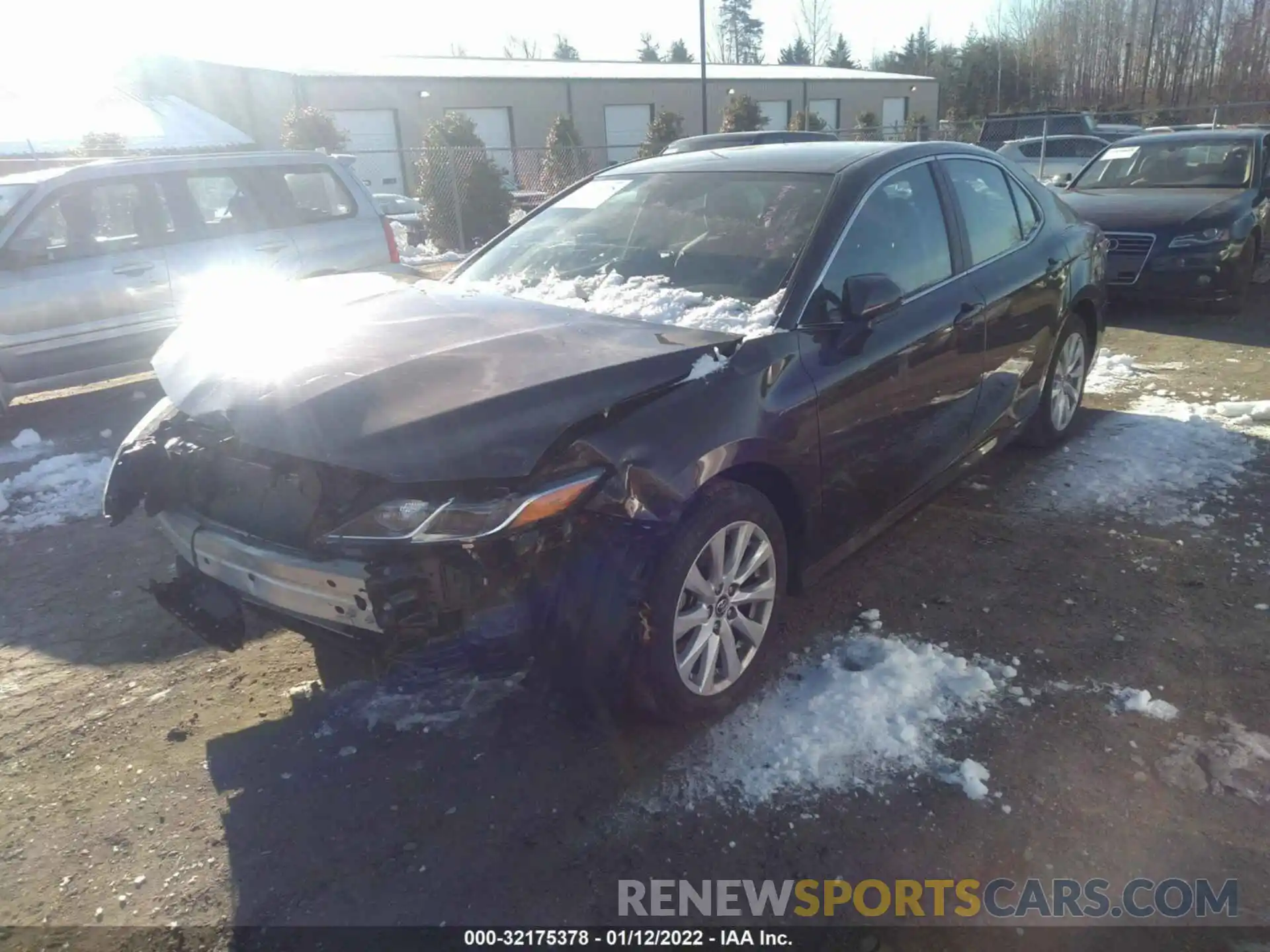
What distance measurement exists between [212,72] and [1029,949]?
35.6 m

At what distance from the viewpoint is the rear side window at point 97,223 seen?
6582 millimetres

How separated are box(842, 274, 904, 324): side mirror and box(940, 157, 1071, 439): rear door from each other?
983 millimetres

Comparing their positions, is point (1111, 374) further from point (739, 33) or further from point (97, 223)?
point (739, 33)

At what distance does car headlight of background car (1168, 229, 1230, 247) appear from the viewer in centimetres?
793

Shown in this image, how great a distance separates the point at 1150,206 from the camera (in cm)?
857

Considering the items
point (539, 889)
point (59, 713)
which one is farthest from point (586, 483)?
point (59, 713)

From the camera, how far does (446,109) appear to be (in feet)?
96.6

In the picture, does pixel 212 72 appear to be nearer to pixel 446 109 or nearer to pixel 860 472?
pixel 446 109

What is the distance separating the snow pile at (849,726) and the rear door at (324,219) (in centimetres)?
608

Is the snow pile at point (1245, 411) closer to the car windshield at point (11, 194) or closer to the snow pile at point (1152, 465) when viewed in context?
the snow pile at point (1152, 465)

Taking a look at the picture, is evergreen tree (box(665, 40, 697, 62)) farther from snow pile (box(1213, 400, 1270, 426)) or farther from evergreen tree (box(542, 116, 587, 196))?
snow pile (box(1213, 400, 1270, 426))

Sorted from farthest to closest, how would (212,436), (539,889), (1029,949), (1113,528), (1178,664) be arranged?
(1113,528), (1178,664), (212,436), (539,889), (1029,949)

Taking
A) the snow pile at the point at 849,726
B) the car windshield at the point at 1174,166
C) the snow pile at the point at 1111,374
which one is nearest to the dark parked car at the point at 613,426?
the snow pile at the point at 849,726

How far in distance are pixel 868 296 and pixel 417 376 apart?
1550 mm
